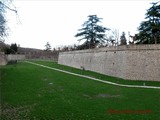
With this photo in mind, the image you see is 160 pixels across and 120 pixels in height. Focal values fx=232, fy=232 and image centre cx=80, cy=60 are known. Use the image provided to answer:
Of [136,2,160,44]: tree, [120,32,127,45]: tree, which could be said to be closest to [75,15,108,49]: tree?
[120,32,127,45]: tree

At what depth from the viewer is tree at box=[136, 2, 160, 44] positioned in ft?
86.9

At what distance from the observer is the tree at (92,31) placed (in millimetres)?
41219

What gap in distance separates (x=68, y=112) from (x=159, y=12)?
22262 mm

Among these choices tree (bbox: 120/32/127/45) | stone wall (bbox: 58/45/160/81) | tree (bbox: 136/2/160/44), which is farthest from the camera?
tree (bbox: 120/32/127/45)

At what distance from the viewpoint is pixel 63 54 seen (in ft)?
134

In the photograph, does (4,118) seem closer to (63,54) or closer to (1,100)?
(1,100)

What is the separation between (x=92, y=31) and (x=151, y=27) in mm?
16189

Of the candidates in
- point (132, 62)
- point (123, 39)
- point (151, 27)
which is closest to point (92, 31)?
point (123, 39)

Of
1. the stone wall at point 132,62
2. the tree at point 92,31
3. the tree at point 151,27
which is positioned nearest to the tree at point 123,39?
the tree at point 92,31

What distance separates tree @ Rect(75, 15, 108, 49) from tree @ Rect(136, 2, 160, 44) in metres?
14.1

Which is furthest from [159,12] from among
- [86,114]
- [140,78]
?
[86,114]

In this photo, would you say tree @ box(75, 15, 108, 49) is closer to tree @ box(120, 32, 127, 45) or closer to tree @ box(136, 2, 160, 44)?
tree @ box(120, 32, 127, 45)

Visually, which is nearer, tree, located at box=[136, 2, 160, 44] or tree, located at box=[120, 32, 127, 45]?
tree, located at box=[136, 2, 160, 44]

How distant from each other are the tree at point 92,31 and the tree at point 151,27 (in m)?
14.1
